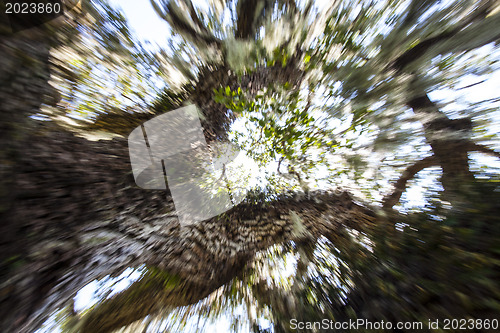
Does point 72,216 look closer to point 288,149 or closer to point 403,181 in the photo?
point 288,149

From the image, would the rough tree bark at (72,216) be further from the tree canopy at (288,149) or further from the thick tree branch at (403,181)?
the thick tree branch at (403,181)

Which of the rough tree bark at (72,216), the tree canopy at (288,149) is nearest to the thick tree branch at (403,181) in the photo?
the tree canopy at (288,149)

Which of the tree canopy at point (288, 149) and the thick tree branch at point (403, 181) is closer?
the tree canopy at point (288, 149)

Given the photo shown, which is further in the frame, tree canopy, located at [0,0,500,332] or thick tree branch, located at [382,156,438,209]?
thick tree branch, located at [382,156,438,209]

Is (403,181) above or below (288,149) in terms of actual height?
below

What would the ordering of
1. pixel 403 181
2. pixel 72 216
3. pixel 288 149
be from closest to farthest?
pixel 72 216 < pixel 403 181 < pixel 288 149

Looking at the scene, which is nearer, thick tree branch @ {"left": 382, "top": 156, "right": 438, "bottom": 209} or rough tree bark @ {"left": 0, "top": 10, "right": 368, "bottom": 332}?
rough tree bark @ {"left": 0, "top": 10, "right": 368, "bottom": 332}

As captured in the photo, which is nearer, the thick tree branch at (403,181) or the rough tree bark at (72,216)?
the rough tree bark at (72,216)

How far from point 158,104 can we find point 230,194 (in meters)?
2.79

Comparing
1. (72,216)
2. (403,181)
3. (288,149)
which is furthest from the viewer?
(288,149)

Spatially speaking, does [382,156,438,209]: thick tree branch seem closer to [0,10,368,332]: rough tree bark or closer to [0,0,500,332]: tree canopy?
[0,0,500,332]: tree canopy

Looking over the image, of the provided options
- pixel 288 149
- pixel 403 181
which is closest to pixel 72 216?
pixel 288 149

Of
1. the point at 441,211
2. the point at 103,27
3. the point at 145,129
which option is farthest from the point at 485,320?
the point at 103,27

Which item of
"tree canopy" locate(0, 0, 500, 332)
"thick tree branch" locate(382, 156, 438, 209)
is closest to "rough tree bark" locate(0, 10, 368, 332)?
"tree canopy" locate(0, 0, 500, 332)
